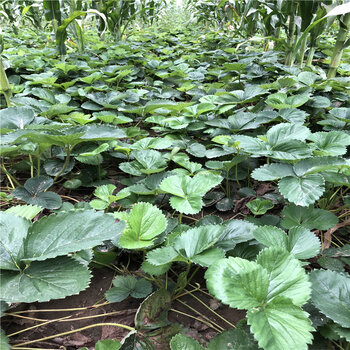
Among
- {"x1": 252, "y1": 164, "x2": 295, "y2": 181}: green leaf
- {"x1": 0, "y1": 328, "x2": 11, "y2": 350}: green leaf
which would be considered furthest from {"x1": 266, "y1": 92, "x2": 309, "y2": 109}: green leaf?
{"x1": 0, "y1": 328, "x2": 11, "y2": 350}: green leaf

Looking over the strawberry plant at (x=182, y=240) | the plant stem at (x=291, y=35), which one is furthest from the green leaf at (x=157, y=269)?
the plant stem at (x=291, y=35)

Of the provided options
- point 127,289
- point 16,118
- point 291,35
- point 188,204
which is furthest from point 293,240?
point 291,35

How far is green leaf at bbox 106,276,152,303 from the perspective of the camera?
635mm

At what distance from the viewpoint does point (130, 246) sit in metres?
0.61

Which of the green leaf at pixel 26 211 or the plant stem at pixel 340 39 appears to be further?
the plant stem at pixel 340 39

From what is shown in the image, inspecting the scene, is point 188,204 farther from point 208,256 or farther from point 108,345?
point 108,345

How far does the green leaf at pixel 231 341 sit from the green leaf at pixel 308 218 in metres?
0.31

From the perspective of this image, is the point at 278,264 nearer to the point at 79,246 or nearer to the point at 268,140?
the point at 79,246

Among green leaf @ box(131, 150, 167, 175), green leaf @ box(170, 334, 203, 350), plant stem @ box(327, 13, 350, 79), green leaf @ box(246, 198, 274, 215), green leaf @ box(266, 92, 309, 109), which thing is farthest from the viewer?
plant stem @ box(327, 13, 350, 79)

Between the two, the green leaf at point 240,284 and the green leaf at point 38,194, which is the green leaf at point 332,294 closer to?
the green leaf at point 240,284

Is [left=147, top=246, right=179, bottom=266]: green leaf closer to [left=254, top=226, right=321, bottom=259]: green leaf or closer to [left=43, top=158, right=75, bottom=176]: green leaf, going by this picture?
[left=254, top=226, right=321, bottom=259]: green leaf

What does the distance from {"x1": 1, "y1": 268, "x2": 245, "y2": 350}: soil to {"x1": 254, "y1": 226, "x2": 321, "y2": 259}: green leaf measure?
18 centimetres

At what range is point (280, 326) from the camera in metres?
0.43

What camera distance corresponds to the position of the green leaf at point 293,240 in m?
0.61
